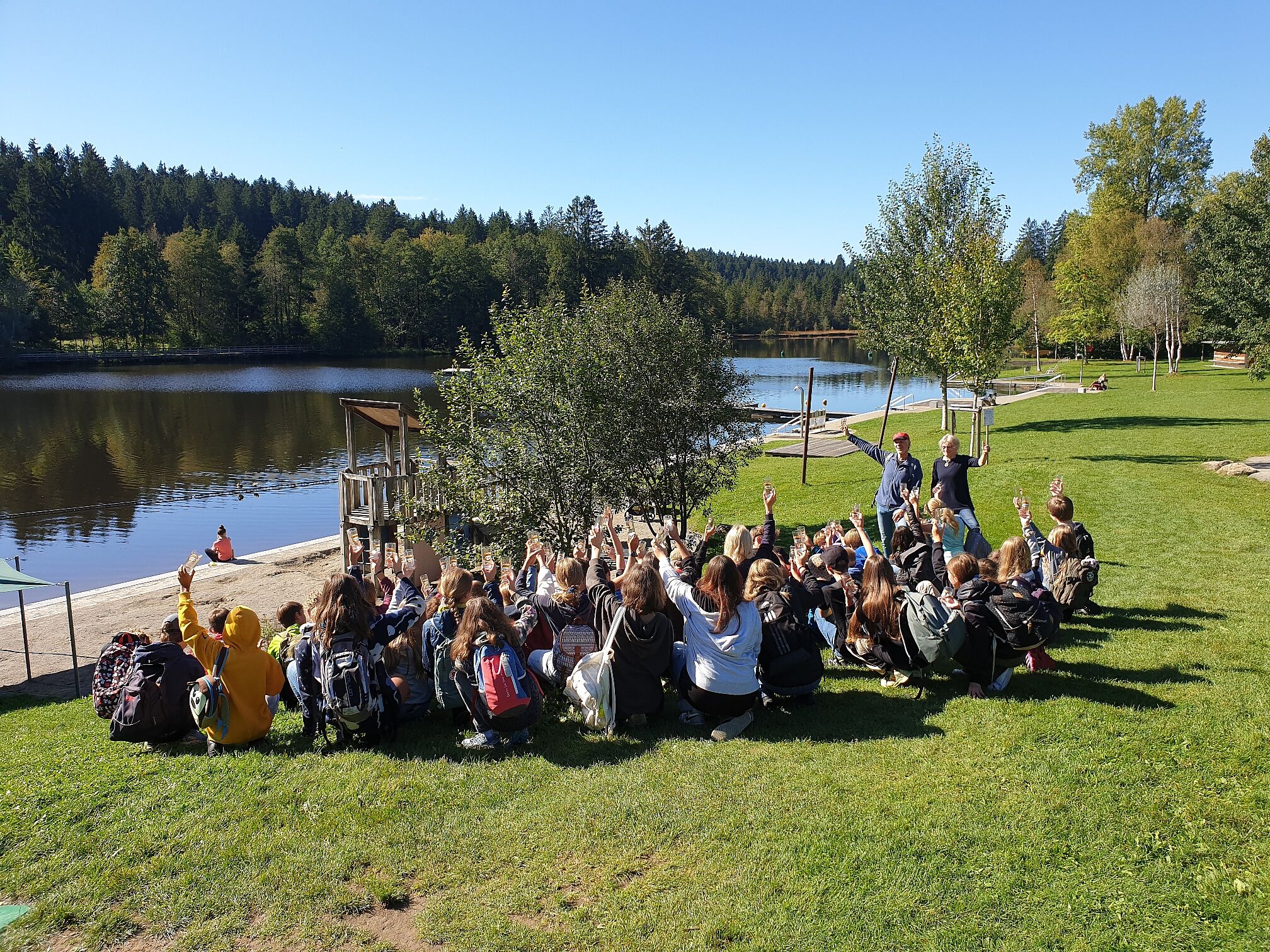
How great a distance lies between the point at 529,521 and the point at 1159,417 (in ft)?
75.4

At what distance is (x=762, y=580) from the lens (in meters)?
6.12

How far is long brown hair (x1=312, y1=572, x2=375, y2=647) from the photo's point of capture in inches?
222

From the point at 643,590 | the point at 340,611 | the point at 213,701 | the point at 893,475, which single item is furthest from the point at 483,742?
the point at 893,475

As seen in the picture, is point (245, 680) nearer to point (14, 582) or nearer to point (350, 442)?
point (14, 582)

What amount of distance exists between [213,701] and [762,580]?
4080 mm

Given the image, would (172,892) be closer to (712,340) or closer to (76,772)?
(76,772)

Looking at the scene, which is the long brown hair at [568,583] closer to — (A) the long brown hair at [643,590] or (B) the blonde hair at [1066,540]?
(A) the long brown hair at [643,590]

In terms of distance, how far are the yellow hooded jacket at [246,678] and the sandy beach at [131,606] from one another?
17.4ft

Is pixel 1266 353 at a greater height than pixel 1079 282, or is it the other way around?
pixel 1079 282

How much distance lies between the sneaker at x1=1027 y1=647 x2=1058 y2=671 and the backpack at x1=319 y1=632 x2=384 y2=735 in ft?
16.9

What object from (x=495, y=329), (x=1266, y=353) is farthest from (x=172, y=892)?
(x=1266, y=353)

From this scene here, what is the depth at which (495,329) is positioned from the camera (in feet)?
42.3

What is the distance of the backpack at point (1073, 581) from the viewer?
7.72m

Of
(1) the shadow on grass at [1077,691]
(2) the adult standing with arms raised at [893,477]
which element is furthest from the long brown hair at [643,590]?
(2) the adult standing with arms raised at [893,477]
